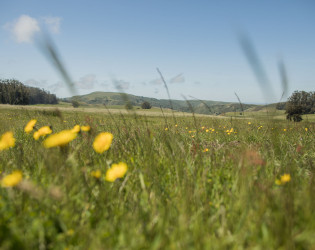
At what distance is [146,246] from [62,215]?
548 mm

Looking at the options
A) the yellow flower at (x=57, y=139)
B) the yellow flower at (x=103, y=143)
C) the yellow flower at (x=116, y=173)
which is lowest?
the yellow flower at (x=116, y=173)

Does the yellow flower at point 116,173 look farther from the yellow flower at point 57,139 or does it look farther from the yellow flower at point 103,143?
the yellow flower at point 57,139

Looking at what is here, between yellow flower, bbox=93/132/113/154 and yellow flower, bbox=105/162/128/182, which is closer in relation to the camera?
yellow flower, bbox=105/162/128/182

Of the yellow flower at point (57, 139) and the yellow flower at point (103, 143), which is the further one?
the yellow flower at point (103, 143)

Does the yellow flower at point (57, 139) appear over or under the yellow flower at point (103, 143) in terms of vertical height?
over

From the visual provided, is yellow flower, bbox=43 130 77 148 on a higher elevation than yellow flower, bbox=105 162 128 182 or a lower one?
higher

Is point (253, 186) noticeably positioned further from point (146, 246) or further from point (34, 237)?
point (34, 237)

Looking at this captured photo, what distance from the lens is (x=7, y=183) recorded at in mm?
1080

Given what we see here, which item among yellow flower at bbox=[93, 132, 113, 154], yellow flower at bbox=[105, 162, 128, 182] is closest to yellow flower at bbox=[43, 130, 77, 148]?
yellow flower at bbox=[93, 132, 113, 154]

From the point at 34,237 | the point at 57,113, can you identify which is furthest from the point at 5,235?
the point at 57,113

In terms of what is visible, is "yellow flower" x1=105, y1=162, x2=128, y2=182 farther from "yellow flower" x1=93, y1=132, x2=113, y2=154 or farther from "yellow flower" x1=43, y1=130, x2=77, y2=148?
"yellow flower" x1=43, y1=130, x2=77, y2=148

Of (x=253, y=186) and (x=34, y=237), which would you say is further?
(x=253, y=186)

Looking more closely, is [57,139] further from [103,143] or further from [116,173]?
[116,173]

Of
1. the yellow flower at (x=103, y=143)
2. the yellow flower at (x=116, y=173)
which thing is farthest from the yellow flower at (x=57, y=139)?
the yellow flower at (x=116, y=173)
